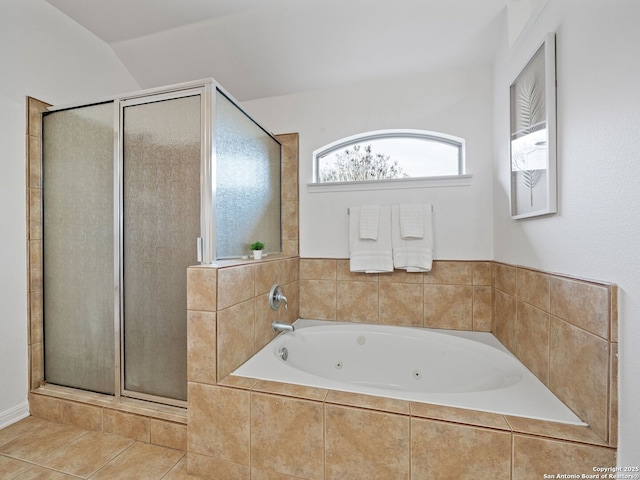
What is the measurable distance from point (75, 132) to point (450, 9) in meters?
2.39

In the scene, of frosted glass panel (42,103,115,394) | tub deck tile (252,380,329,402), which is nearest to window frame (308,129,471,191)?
frosted glass panel (42,103,115,394)

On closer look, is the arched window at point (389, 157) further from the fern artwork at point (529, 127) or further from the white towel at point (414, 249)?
the fern artwork at point (529, 127)

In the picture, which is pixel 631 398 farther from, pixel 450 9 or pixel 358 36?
pixel 358 36

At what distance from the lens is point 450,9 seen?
1.78 m

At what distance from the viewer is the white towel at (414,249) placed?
217 cm

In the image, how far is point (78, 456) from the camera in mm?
1515

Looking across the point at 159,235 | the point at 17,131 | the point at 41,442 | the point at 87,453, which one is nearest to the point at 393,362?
the point at 159,235

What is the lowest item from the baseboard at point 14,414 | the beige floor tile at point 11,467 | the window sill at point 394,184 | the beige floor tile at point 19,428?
the beige floor tile at point 11,467

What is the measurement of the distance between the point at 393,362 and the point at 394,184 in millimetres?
1296

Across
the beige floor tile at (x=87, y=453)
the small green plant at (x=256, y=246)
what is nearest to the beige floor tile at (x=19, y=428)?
the beige floor tile at (x=87, y=453)

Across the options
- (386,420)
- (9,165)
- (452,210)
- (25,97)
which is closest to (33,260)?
(9,165)

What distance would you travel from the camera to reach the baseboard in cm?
171

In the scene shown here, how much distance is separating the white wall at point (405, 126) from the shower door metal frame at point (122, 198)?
1065 millimetres

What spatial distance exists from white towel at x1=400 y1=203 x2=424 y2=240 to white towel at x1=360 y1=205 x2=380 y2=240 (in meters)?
0.18
